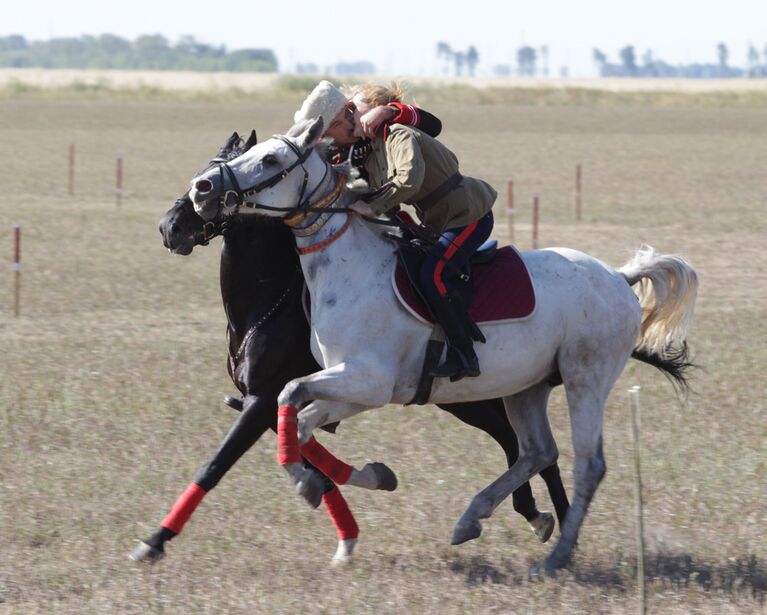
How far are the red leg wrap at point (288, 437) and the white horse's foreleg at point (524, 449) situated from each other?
1162 mm

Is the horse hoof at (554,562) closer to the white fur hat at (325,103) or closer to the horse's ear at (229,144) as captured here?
the white fur hat at (325,103)

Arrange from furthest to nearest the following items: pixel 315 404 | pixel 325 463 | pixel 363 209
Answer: pixel 325 463
pixel 363 209
pixel 315 404

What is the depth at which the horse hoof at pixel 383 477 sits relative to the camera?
297 inches

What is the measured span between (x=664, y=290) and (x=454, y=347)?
159 cm

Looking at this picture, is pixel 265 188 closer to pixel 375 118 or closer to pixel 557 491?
pixel 375 118

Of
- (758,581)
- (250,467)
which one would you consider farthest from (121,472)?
(758,581)

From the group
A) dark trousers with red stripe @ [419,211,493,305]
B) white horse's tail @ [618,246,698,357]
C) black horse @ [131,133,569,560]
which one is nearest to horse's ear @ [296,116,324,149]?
black horse @ [131,133,569,560]

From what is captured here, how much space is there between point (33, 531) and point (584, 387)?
312 centimetres

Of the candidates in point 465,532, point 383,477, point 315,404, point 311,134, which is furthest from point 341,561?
point 311,134

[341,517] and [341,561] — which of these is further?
[341,517]

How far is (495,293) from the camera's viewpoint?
293 inches

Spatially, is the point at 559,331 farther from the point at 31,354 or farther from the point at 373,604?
the point at 31,354

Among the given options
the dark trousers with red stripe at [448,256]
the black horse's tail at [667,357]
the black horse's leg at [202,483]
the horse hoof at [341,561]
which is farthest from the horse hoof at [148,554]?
the black horse's tail at [667,357]

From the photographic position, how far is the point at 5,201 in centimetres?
2825
